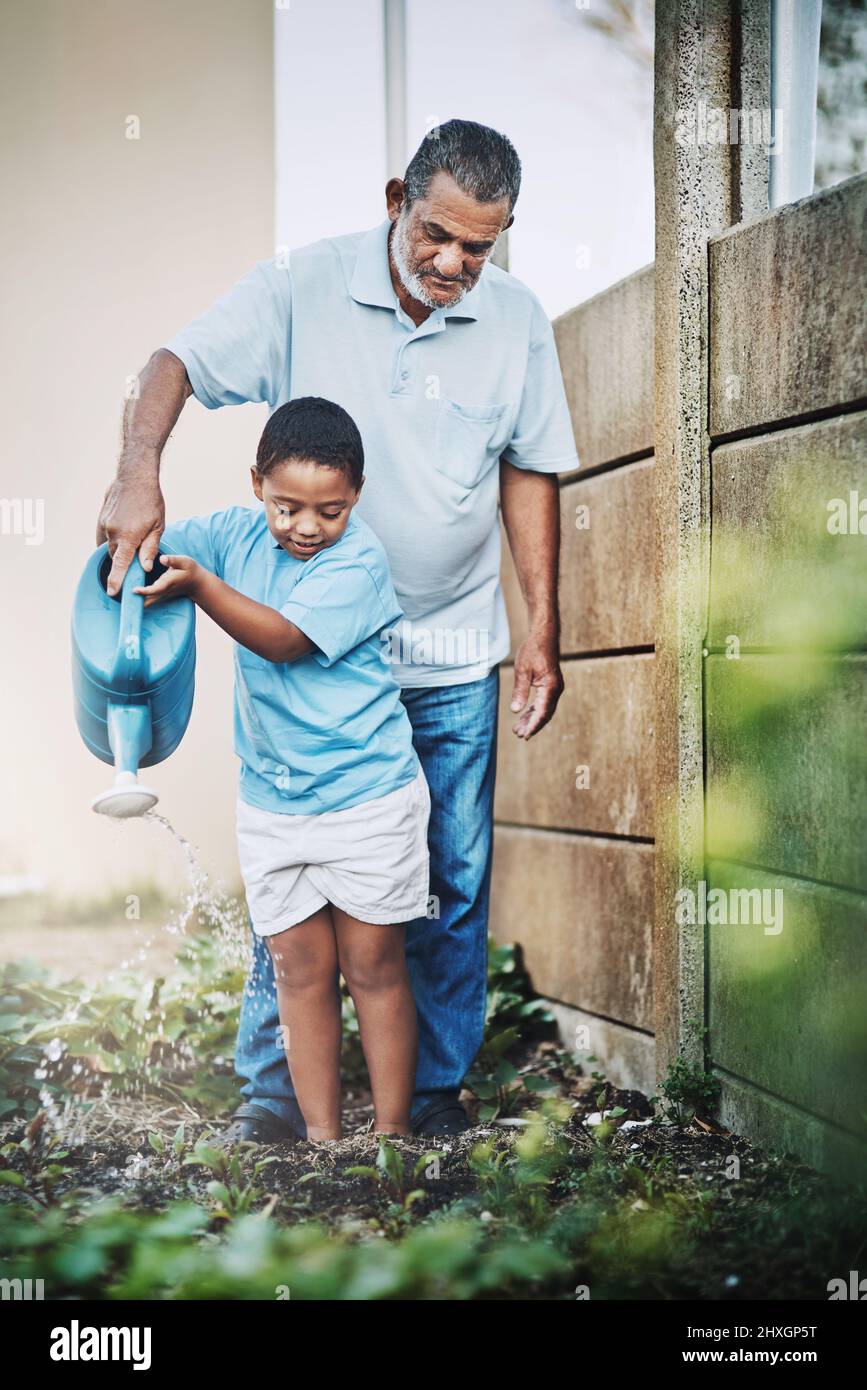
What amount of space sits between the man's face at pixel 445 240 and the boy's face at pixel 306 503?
48cm

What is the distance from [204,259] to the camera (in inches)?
152

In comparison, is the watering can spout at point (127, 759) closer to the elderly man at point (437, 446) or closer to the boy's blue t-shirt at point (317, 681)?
the boy's blue t-shirt at point (317, 681)

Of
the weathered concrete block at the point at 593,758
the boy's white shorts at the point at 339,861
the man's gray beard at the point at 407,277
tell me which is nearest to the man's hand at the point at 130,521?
the boy's white shorts at the point at 339,861

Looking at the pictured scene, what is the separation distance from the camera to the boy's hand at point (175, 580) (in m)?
2.22

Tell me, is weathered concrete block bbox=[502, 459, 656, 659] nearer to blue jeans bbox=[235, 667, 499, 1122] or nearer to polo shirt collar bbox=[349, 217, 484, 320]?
blue jeans bbox=[235, 667, 499, 1122]

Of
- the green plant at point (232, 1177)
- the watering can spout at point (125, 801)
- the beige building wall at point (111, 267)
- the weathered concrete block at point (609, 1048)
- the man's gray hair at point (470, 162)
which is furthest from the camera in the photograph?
the beige building wall at point (111, 267)

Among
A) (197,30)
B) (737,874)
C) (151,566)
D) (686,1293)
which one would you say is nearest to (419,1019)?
(737,874)

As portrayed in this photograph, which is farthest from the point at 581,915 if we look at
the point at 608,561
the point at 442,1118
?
the point at 608,561

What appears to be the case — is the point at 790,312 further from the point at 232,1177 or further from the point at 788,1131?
the point at 232,1177

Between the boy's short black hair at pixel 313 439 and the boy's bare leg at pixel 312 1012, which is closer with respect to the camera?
the boy's short black hair at pixel 313 439

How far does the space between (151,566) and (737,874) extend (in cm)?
123

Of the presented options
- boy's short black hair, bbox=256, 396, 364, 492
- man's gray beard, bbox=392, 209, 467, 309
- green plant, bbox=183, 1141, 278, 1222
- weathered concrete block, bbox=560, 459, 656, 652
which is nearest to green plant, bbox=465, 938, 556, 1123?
green plant, bbox=183, 1141, 278, 1222

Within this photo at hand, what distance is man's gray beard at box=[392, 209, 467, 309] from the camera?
2600 mm
